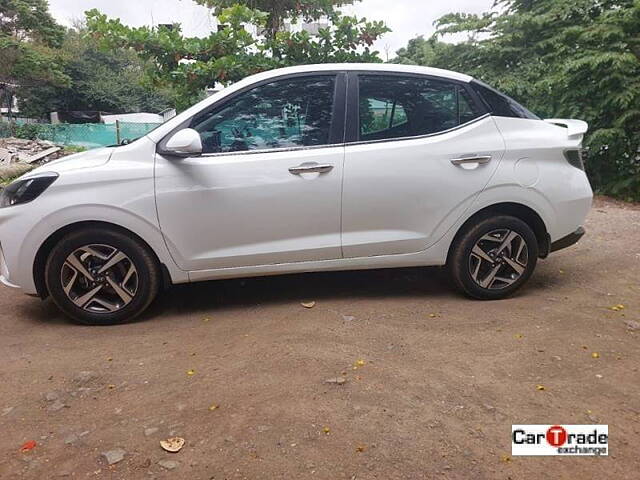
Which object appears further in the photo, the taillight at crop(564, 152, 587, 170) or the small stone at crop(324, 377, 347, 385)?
the taillight at crop(564, 152, 587, 170)

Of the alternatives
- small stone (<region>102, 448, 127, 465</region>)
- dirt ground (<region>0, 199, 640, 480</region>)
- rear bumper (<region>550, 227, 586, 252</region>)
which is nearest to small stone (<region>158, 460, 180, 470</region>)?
dirt ground (<region>0, 199, 640, 480</region>)

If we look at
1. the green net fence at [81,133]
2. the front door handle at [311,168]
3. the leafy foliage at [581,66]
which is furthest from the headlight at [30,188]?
the green net fence at [81,133]

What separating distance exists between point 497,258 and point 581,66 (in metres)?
5.49

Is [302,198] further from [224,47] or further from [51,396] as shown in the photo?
[224,47]

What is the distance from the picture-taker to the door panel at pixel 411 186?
11.2 ft

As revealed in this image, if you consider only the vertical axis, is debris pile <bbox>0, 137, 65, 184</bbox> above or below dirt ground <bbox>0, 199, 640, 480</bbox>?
above

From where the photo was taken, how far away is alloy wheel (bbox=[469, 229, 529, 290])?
366cm

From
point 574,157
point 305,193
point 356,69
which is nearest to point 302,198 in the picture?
point 305,193

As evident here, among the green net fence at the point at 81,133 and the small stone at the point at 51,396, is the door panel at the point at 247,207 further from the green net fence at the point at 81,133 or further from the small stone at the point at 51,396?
the green net fence at the point at 81,133

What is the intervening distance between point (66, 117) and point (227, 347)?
36199 millimetres

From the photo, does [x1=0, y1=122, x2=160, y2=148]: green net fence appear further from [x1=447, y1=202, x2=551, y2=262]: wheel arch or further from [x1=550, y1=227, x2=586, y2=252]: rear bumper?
[x1=550, y1=227, x2=586, y2=252]: rear bumper

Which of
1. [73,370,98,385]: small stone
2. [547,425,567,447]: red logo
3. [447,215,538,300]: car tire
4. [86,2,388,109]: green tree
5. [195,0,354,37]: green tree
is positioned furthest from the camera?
[195,0,354,37]: green tree

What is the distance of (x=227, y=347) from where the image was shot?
2979 mm

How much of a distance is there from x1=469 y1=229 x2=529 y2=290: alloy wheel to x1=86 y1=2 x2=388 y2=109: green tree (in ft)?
14.8
